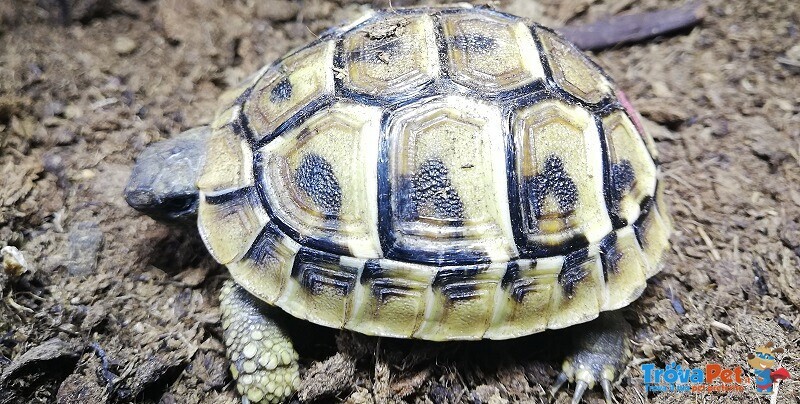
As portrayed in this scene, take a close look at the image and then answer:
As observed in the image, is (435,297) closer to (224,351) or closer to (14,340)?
(224,351)

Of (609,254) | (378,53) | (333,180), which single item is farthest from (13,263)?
(609,254)

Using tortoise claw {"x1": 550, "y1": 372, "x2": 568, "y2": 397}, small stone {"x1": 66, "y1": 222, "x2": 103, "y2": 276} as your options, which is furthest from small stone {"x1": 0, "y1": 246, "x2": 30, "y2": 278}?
tortoise claw {"x1": 550, "y1": 372, "x2": 568, "y2": 397}

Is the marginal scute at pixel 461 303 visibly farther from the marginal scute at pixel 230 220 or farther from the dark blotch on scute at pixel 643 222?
the marginal scute at pixel 230 220

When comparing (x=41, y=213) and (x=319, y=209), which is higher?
(x=319, y=209)

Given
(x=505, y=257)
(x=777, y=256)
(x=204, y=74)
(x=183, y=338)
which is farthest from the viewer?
(x=204, y=74)

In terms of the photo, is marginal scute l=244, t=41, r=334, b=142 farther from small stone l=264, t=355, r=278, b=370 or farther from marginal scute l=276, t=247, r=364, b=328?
small stone l=264, t=355, r=278, b=370

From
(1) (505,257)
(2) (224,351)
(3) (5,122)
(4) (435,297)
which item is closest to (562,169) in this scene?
(1) (505,257)

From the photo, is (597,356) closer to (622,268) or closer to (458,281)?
(622,268)
